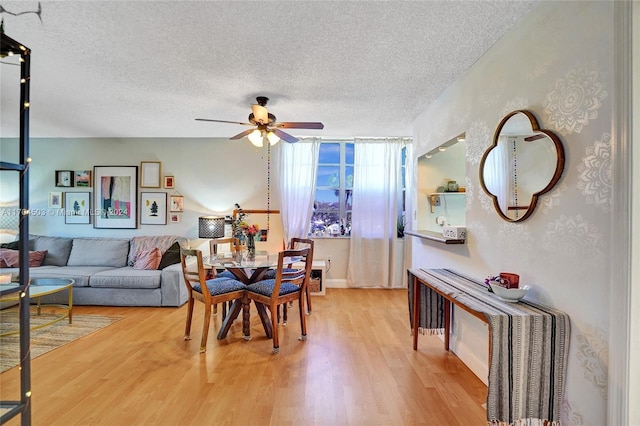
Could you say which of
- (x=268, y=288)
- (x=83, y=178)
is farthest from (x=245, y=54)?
(x=83, y=178)

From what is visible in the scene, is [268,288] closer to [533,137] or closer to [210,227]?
[210,227]

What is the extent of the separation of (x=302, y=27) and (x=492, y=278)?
204cm

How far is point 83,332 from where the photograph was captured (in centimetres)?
300

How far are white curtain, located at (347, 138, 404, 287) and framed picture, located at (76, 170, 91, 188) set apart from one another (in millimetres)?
4272

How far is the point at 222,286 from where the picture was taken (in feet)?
9.23

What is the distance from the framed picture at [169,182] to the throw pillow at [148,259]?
1.16 metres

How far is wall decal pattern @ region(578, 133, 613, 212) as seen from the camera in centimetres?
132

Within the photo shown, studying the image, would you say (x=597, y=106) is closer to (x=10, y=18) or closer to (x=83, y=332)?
(x=10, y=18)

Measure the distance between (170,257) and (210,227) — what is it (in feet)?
2.14

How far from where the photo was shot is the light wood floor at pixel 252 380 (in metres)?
1.82

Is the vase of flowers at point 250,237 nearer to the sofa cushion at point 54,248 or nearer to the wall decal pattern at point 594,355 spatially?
the wall decal pattern at point 594,355

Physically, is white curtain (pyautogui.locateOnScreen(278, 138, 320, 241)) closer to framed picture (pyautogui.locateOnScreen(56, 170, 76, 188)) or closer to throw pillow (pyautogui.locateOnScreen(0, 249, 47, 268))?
throw pillow (pyautogui.locateOnScreen(0, 249, 47, 268))

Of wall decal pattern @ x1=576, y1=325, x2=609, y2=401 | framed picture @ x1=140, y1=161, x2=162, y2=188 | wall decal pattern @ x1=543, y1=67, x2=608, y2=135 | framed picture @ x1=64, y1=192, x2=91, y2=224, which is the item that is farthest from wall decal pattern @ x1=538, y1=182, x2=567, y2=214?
framed picture @ x1=64, y1=192, x2=91, y2=224

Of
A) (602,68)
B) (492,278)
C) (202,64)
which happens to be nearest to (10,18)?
(202,64)
